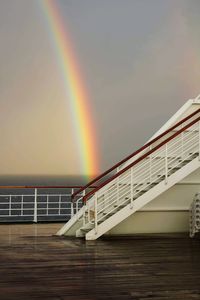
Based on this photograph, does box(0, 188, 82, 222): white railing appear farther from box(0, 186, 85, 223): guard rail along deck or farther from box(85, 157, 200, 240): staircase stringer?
box(85, 157, 200, 240): staircase stringer

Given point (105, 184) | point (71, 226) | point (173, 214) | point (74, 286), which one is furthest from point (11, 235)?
point (74, 286)

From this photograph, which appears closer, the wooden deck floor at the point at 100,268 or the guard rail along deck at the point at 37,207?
the wooden deck floor at the point at 100,268

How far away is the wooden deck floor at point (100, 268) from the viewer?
4.03 meters

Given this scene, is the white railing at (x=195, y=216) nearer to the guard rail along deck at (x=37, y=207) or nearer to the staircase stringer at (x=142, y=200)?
the staircase stringer at (x=142, y=200)

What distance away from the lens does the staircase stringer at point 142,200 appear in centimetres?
796

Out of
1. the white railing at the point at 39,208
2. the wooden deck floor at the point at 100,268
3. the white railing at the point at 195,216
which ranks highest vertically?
the white railing at the point at 39,208

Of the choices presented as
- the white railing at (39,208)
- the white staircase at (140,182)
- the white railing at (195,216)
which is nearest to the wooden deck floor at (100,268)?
the white railing at (195,216)

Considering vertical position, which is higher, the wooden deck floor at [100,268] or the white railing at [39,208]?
the white railing at [39,208]

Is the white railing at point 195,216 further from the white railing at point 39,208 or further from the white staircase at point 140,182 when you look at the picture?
the white railing at point 39,208

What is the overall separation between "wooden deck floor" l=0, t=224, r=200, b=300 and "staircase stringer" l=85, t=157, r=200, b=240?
23cm

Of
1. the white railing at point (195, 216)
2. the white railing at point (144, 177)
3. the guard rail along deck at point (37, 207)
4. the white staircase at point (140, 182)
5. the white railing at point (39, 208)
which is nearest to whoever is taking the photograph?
the white railing at point (195, 216)

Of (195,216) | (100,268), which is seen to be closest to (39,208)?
(195,216)

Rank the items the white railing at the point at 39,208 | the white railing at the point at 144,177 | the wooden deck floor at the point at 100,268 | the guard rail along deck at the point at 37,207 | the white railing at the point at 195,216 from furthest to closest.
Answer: the guard rail along deck at the point at 37,207 → the white railing at the point at 39,208 → the white railing at the point at 144,177 → the white railing at the point at 195,216 → the wooden deck floor at the point at 100,268

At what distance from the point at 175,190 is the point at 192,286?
175 inches
